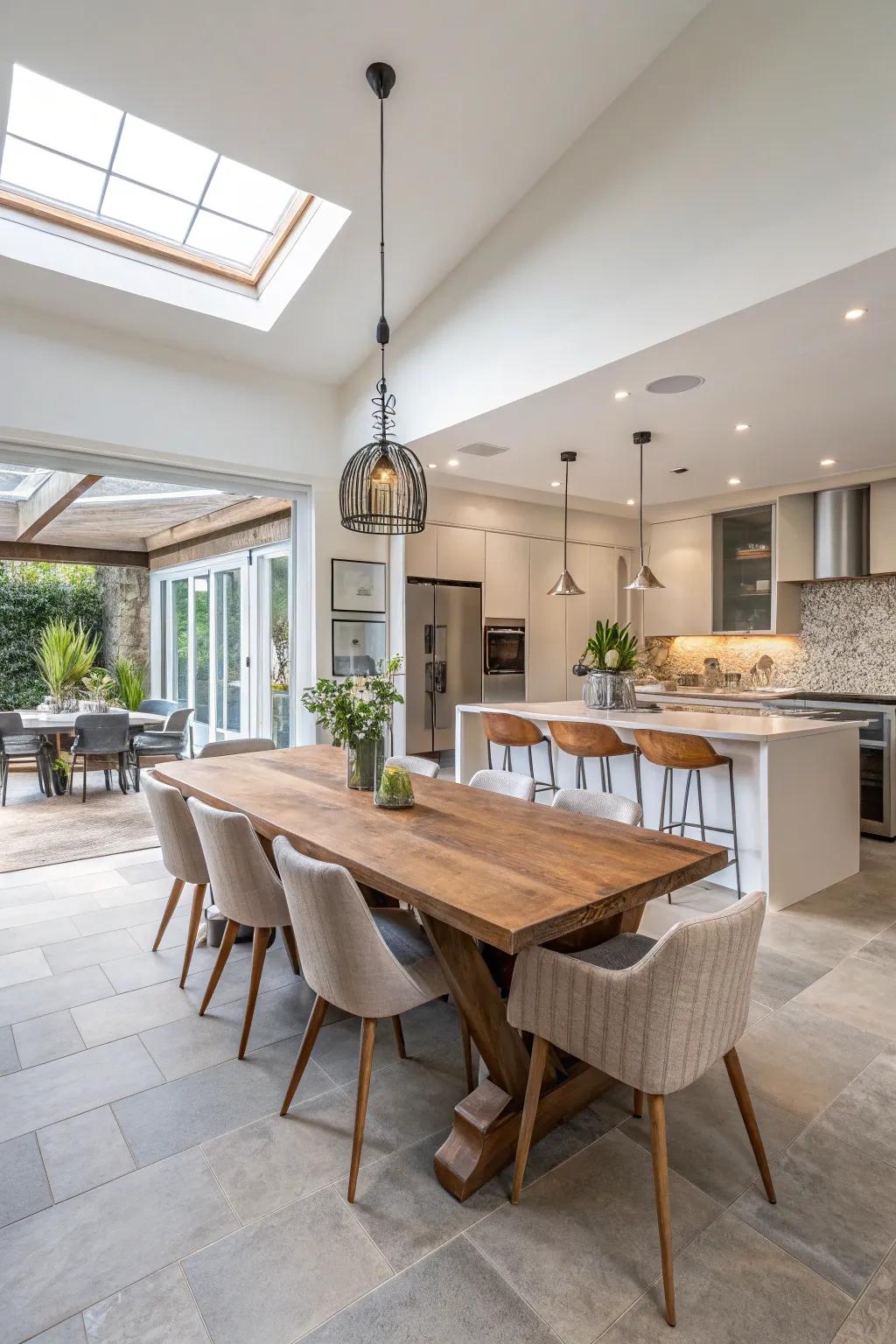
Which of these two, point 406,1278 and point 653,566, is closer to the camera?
point 406,1278

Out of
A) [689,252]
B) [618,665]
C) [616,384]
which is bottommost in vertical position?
[618,665]

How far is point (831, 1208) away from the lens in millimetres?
1601

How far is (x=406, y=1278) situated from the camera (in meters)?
1.42

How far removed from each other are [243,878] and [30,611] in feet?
21.5

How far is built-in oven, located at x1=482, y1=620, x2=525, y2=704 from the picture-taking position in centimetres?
607

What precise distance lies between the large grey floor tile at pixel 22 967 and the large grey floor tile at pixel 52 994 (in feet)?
0.17

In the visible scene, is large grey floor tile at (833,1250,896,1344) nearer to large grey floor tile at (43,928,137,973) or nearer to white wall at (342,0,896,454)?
large grey floor tile at (43,928,137,973)

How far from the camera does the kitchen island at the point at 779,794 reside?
134 inches

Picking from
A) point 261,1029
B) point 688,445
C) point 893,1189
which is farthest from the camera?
point 688,445

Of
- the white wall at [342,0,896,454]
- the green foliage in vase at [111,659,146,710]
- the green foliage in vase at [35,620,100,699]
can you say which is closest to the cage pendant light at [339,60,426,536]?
the white wall at [342,0,896,454]

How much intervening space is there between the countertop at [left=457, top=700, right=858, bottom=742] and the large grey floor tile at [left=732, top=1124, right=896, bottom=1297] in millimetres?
1836

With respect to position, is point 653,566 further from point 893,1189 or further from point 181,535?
point 893,1189

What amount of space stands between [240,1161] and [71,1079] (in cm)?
68

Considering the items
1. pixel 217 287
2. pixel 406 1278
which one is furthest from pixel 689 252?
pixel 406 1278
